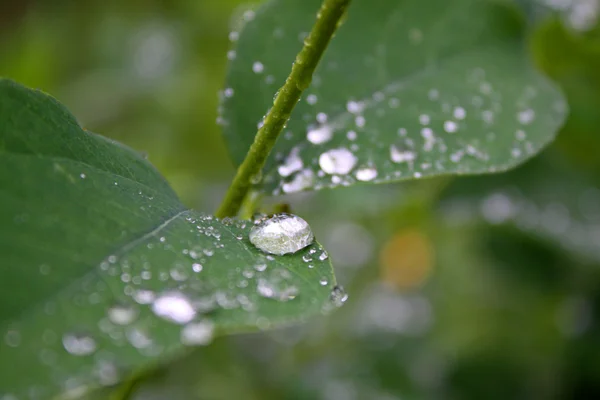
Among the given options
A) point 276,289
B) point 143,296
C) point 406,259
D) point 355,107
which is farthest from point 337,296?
point 406,259

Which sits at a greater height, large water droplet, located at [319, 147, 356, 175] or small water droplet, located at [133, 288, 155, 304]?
small water droplet, located at [133, 288, 155, 304]

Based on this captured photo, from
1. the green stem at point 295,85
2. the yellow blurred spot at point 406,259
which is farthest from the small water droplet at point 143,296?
the yellow blurred spot at point 406,259

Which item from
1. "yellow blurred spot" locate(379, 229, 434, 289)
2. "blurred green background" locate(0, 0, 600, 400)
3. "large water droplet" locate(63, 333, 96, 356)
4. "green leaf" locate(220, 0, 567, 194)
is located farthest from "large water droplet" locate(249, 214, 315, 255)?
"yellow blurred spot" locate(379, 229, 434, 289)

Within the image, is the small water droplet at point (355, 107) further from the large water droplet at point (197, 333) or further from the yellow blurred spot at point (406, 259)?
the yellow blurred spot at point (406, 259)

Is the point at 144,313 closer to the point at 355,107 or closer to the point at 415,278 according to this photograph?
the point at 355,107

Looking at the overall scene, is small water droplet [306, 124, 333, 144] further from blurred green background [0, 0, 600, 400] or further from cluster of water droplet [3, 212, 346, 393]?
blurred green background [0, 0, 600, 400]

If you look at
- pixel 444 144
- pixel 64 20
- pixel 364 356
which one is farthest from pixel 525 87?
pixel 64 20

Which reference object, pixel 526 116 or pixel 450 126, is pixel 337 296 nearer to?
pixel 450 126
